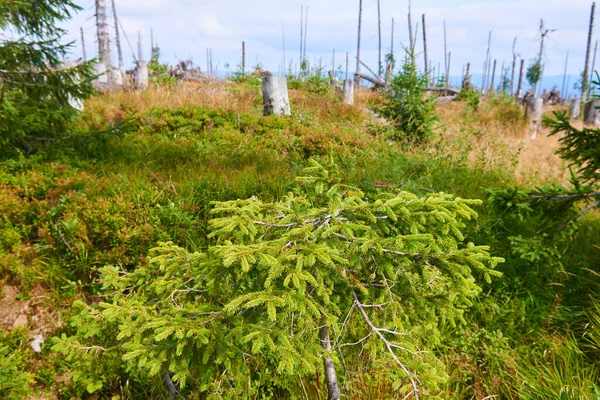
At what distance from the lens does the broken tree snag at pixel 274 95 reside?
8.62 meters

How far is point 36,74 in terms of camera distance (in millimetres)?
5219

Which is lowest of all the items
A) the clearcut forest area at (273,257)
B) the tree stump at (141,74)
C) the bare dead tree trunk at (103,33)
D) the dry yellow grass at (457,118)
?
the clearcut forest area at (273,257)

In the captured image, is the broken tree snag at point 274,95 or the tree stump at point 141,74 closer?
the broken tree snag at point 274,95

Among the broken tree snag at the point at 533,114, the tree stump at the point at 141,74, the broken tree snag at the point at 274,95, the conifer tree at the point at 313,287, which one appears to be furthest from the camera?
the broken tree snag at the point at 533,114

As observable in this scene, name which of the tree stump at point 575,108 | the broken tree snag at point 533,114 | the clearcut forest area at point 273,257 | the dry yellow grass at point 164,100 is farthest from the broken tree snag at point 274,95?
the tree stump at point 575,108

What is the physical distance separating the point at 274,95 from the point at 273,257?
24.9 feet

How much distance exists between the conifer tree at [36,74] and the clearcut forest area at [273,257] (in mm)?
30

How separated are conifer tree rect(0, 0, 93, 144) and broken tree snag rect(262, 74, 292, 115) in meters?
3.94

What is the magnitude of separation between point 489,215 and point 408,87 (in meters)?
4.34

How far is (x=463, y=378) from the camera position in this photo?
2.99 meters

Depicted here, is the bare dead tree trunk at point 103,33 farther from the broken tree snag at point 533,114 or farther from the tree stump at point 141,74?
the broken tree snag at point 533,114

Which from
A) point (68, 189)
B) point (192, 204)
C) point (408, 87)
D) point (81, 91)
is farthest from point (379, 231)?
point (408, 87)

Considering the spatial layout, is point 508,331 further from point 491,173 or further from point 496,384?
point 491,173

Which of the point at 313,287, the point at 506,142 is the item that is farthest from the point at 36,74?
the point at 506,142
